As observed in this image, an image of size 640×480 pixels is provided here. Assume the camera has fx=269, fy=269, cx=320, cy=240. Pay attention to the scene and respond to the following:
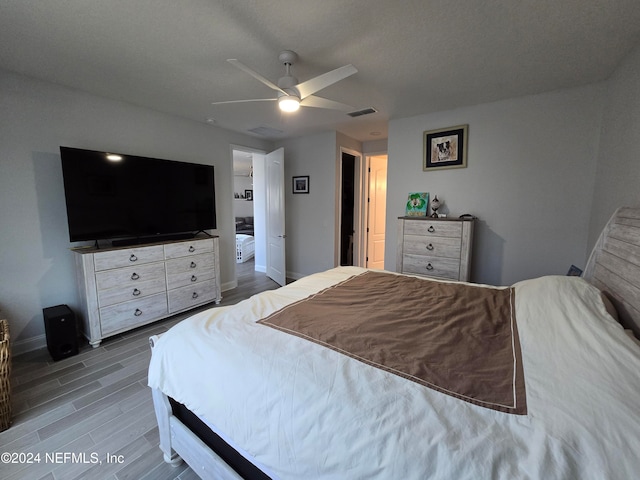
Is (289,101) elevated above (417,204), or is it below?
above

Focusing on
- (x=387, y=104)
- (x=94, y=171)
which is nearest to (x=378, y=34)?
(x=387, y=104)

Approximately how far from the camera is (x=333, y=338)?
1.17m

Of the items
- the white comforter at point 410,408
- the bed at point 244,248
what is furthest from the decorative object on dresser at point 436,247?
the bed at point 244,248

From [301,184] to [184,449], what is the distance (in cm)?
387

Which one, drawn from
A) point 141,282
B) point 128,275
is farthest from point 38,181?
point 141,282

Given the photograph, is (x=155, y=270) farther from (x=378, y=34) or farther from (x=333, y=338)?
(x=378, y=34)

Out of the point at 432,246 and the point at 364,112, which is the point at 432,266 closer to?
the point at 432,246

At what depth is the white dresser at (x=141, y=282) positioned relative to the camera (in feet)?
8.35

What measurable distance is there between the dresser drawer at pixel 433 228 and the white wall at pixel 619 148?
43.8 inches

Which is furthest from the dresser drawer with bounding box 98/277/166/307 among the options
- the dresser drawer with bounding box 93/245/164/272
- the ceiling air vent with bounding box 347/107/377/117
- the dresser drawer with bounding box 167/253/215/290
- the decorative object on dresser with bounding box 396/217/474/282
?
the ceiling air vent with bounding box 347/107/377/117

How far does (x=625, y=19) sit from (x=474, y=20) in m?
0.90

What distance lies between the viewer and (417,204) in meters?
3.47

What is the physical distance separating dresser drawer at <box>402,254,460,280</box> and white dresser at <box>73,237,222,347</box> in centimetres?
247

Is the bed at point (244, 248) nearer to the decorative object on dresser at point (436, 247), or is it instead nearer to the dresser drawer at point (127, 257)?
the dresser drawer at point (127, 257)
